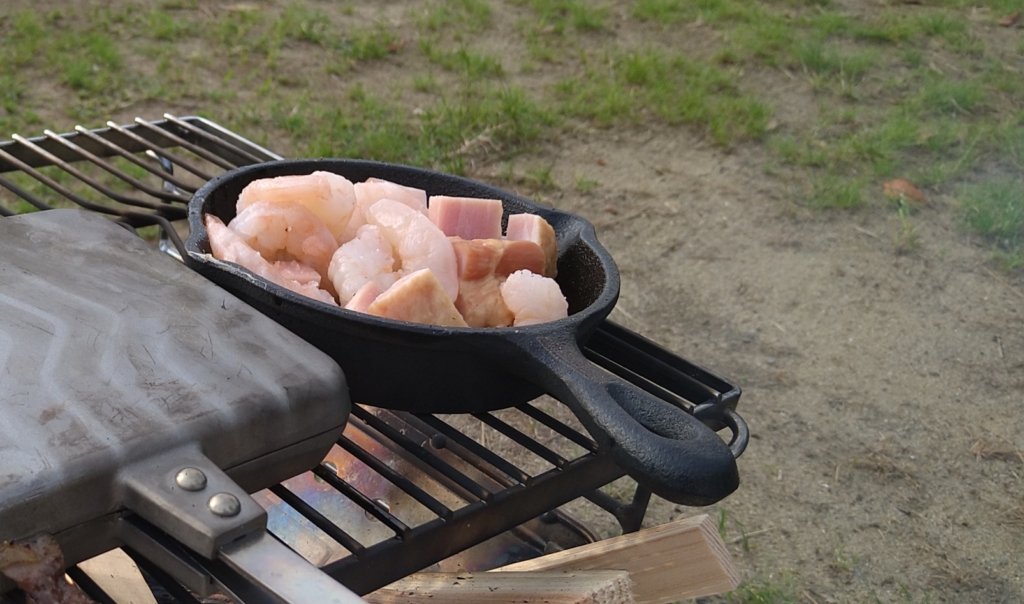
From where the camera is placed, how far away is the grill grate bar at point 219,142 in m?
1.75

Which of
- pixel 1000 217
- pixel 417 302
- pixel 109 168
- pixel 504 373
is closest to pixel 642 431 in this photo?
pixel 504 373

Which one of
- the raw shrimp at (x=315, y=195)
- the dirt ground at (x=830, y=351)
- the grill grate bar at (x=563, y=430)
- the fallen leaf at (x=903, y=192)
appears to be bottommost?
the dirt ground at (x=830, y=351)

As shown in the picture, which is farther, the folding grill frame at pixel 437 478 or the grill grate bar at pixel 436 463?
the grill grate bar at pixel 436 463

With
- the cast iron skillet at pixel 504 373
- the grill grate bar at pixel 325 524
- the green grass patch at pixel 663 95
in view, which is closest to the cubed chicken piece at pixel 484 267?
the cast iron skillet at pixel 504 373

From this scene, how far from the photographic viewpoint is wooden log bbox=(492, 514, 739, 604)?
50.4 inches

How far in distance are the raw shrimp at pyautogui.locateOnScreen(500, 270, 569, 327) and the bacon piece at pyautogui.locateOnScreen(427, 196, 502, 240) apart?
0.52 feet

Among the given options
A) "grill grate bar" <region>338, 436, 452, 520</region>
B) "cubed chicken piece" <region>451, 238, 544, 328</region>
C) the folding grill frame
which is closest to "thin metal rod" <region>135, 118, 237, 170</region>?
the folding grill frame

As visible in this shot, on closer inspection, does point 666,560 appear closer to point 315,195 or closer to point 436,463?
point 436,463

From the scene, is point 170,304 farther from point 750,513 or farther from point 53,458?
point 750,513

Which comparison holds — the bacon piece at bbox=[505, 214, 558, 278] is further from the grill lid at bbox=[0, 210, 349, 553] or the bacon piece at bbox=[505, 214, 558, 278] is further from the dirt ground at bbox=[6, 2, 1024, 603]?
the dirt ground at bbox=[6, 2, 1024, 603]

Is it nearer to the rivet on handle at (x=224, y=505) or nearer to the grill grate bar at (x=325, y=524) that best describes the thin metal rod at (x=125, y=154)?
the grill grate bar at (x=325, y=524)

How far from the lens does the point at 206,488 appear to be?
2.64 feet

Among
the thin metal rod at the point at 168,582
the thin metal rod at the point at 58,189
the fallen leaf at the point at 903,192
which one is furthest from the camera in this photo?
the fallen leaf at the point at 903,192

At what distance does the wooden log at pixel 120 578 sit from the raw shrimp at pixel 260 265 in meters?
0.42
